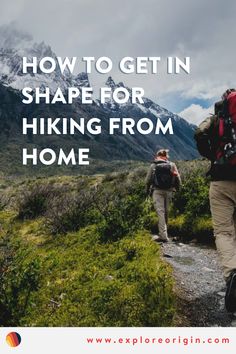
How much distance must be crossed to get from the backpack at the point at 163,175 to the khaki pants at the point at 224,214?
4175 millimetres

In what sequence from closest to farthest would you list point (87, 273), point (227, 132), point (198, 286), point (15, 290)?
1. point (227, 132)
2. point (15, 290)
3. point (198, 286)
4. point (87, 273)

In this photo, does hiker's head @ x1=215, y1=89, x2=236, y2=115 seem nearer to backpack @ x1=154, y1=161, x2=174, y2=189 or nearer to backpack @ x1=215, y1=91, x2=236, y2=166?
backpack @ x1=215, y1=91, x2=236, y2=166

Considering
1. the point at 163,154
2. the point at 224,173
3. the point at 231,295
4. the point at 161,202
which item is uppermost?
the point at 163,154

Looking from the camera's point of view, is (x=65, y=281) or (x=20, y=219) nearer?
(x=65, y=281)

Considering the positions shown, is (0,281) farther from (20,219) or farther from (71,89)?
(20,219)

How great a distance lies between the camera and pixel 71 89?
860 cm

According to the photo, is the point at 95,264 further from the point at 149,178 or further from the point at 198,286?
the point at 149,178
